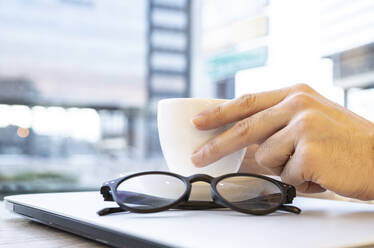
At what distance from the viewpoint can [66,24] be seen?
3207 mm


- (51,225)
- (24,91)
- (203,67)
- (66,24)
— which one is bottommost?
(51,225)

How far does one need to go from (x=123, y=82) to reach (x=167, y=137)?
2.99m

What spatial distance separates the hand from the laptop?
37 millimetres

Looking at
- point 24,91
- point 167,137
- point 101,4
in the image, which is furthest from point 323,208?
point 101,4

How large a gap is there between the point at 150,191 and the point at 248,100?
0.51 feet

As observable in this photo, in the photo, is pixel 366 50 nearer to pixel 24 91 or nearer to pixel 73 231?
pixel 73 231

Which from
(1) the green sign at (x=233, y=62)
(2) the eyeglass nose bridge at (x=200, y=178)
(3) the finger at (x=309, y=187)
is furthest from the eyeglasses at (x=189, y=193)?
(1) the green sign at (x=233, y=62)

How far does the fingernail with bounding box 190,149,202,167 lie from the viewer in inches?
18.5

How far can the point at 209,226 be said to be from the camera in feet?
1.07

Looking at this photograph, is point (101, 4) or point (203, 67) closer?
point (101, 4)

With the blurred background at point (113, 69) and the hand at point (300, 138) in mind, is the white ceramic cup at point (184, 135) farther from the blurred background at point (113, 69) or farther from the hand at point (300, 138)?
the blurred background at point (113, 69)

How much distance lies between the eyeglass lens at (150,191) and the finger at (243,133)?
0.20ft

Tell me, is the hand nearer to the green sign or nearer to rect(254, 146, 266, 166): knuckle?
rect(254, 146, 266, 166): knuckle

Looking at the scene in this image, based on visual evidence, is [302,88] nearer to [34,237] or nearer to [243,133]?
[243,133]
